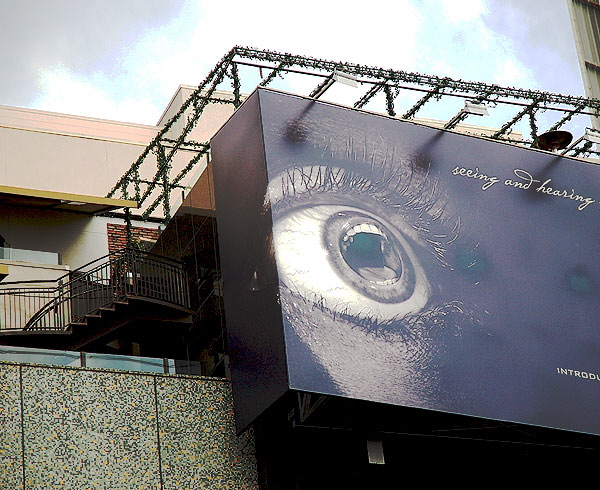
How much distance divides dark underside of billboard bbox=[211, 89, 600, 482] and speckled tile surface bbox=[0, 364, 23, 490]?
354 cm

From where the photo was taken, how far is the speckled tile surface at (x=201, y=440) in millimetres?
17594

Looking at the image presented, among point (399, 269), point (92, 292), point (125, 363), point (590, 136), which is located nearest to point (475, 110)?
point (590, 136)

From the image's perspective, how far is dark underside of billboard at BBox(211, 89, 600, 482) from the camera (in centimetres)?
1794

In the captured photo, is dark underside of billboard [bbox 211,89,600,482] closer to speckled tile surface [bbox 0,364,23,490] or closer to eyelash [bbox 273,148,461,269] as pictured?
eyelash [bbox 273,148,461,269]

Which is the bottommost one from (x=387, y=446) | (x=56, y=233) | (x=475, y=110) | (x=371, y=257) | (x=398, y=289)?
(x=387, y=446)

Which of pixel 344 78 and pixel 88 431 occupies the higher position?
pixel 344 78

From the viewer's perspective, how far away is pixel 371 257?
63.1ft

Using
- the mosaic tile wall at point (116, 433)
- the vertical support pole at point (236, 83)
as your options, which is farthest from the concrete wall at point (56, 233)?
the mosaic tile wall at point (116, 433)

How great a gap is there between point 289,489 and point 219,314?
4.34 m

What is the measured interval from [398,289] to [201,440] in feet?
13.3

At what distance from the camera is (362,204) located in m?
19.8

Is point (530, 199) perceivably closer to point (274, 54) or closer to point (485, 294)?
point (485, 294)

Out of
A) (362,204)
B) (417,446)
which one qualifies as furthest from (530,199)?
(417,446)

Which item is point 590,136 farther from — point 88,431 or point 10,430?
point 10,430
